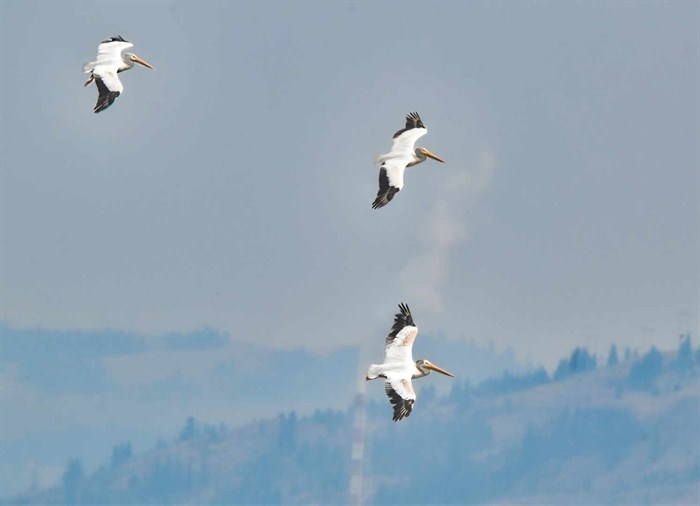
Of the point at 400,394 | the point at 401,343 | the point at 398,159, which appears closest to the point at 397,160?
the point at 398,159

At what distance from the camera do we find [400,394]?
65.2 meters

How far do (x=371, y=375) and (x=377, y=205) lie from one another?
22.8ft

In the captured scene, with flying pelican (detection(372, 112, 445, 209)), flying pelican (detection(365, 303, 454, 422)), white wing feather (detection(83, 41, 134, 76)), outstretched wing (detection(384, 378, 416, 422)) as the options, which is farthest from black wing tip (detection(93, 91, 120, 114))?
outstretched wing (detection(384, 378, 416, 422))

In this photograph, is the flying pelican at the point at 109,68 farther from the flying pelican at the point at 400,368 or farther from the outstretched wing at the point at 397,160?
the flying pelican at the point at 400,368

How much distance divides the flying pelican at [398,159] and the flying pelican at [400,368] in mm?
4771

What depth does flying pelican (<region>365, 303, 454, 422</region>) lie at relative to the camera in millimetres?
64812

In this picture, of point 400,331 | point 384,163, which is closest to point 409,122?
point 384,163

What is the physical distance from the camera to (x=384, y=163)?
71438 millimetres

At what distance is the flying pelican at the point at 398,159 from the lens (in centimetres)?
6905

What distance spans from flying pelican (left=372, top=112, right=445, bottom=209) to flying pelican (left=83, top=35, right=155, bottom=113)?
10.9 meters

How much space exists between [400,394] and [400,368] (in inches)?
47.8

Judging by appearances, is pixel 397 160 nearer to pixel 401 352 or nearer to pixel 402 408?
pixel 401 352

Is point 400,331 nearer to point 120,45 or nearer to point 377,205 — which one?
point 377,205

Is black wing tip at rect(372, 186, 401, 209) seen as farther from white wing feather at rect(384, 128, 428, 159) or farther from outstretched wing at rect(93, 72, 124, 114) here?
outstretched wing at rect(93, 72, 124, 114)
